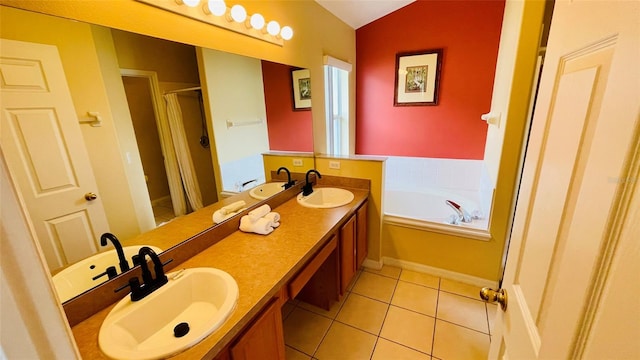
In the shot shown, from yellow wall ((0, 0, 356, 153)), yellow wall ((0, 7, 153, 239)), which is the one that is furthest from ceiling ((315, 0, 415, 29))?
yellow wall ((0, 7, 153, 239))

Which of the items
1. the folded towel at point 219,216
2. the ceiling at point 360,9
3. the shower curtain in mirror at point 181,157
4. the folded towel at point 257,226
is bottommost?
the folded towel at point 257,226

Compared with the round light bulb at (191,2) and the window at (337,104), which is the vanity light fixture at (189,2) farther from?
the window at (337,104)

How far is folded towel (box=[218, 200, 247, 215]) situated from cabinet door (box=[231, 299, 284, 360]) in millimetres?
656

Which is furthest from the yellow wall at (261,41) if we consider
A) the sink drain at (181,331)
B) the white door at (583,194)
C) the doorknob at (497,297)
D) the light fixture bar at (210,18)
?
the doorknob at (497,297)

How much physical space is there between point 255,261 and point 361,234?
1.17 metres

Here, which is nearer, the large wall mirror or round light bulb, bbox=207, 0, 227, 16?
the large wall mirror

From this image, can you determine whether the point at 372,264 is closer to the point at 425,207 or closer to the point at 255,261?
the point at 425,207

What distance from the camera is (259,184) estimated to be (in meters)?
1.91

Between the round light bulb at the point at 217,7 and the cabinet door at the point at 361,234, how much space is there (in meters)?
1.56

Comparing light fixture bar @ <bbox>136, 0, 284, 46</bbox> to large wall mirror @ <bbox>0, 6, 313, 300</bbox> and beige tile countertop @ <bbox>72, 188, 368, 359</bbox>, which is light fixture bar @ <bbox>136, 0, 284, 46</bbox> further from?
beige tile countertop @ <bbox>72, 188, 368, 359</bbox>

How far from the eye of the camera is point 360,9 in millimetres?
2691

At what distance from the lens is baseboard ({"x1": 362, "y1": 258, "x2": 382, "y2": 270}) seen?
2.43 meters

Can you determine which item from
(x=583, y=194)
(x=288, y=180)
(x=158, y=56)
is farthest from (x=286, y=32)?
(x=583, y=194)

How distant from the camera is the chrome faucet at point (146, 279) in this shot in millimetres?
966
